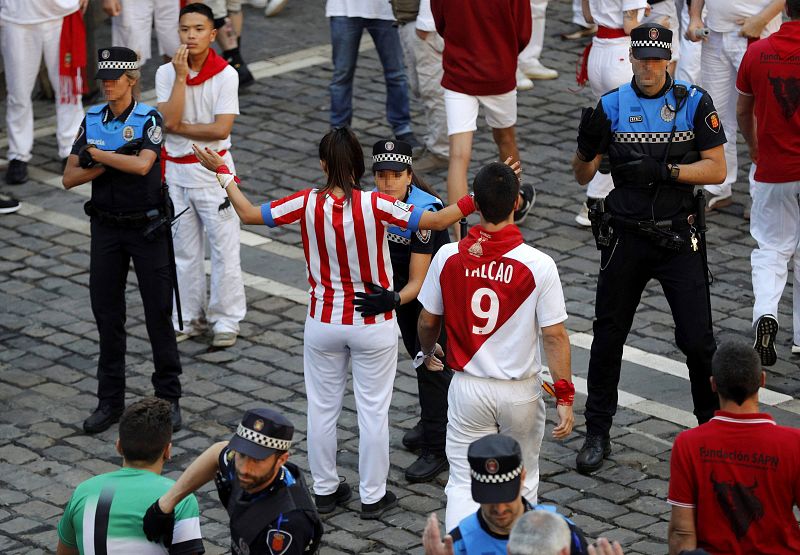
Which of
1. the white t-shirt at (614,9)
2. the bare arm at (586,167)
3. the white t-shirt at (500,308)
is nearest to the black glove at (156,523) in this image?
the white t-shirt at (500,308)

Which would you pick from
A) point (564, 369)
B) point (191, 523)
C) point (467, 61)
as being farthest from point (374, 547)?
point (467, 61)

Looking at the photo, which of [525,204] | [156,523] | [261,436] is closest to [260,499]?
[261,436]

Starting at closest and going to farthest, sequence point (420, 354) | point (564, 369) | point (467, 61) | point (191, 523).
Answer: point (191, 523) < point (564, 369) < point (420, 354) < point (467, 61)

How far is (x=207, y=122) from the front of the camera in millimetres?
9602

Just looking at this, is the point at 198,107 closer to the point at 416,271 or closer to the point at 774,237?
the point at 416,271

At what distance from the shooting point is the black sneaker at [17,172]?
41.7 ft

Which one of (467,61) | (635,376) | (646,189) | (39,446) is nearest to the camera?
(646,189)

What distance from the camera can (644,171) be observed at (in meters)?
7.68

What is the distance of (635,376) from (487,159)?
13.3 feet

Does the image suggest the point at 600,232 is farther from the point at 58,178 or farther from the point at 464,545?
the point at 58,178

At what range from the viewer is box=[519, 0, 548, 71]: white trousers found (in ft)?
46.5

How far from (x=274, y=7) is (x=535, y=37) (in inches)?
146

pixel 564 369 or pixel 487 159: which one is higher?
pixel 564 369

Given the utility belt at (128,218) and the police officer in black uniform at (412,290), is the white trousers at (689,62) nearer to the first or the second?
the police officer in black uniform at (412,290)
